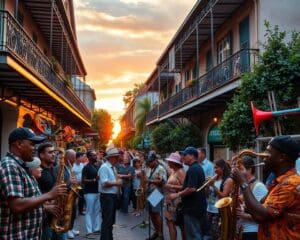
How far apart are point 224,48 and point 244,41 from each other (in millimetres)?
3236

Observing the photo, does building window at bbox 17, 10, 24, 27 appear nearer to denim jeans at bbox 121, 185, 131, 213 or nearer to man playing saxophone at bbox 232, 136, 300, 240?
denim jeans at bbox 121, 185, 131, 213

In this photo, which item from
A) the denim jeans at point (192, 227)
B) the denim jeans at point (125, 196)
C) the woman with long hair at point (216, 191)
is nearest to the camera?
the denim jeans at point (192, 227)

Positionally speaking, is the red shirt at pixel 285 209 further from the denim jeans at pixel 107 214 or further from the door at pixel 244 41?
the door at pixel 244 41

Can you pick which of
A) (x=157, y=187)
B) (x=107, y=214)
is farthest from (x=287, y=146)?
(x=157, y=187)

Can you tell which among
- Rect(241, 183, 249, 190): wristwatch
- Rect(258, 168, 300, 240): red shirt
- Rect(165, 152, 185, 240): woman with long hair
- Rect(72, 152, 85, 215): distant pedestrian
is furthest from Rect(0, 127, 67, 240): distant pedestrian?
Rect(72, 152, 85, 215): distant pedestrian

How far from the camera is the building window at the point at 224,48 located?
1995 centimetres


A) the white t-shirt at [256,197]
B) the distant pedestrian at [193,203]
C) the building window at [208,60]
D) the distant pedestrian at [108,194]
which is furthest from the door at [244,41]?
the white t-shirt at [256,197]

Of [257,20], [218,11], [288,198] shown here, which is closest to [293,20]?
[257,20]

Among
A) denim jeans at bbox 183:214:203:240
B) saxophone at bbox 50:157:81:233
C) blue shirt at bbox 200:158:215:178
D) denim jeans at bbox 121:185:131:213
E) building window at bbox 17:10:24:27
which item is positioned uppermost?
building window at bbox 17:10:24:27

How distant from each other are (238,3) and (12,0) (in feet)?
27.6

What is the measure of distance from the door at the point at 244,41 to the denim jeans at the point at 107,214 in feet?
25.1

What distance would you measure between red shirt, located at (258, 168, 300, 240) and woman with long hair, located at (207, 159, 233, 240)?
4.11 metres

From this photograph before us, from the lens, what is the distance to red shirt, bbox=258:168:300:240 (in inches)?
146

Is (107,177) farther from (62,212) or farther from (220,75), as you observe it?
(220,75)
